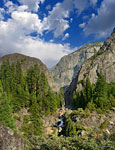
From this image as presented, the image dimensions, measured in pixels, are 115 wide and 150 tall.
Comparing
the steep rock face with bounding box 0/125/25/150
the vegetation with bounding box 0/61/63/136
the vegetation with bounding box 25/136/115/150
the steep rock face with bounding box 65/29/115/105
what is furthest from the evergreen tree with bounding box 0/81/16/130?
the steep rock face with bounding box 65/29/115/105

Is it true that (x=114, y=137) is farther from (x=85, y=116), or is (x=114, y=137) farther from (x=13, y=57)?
(x=13, y=57)

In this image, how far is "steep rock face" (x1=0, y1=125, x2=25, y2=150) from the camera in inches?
209

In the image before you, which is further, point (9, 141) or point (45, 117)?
point (45, 117)

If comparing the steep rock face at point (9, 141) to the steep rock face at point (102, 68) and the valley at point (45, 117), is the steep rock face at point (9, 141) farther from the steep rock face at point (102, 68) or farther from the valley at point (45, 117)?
the steep rock face at point (102, 68)

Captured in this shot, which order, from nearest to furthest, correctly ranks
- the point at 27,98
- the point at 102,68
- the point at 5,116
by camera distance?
1. the point at 5,116
2. the point at 27,98
3. the point at 102,68

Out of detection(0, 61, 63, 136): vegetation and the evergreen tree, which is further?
detection(0, 61, 63, 136): vegetation

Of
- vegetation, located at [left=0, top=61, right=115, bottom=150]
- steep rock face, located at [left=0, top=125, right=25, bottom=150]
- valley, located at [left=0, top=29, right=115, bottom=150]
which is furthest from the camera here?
vegetation, located at [left=0, top=61, right=115, bottom=150]

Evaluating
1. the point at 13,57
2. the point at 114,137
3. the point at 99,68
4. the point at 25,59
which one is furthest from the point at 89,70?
the point at 114,137

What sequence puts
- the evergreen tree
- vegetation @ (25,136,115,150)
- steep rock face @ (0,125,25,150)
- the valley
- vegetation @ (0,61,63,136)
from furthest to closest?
vegetation @ (0,61,63,136), the evergreen tree, the valley, vegetation @ (25,136,115,150), steep rock face @ (0,125,25,150)

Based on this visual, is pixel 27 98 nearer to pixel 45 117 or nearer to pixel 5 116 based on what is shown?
pixel 45 117

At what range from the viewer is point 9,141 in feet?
18.0

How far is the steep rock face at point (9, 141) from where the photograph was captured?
5312 millimetres

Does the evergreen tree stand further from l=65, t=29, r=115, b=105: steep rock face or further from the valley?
l=65, t=29, r=115, b=105: steep rock face

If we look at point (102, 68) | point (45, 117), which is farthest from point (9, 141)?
point (102, 68)
